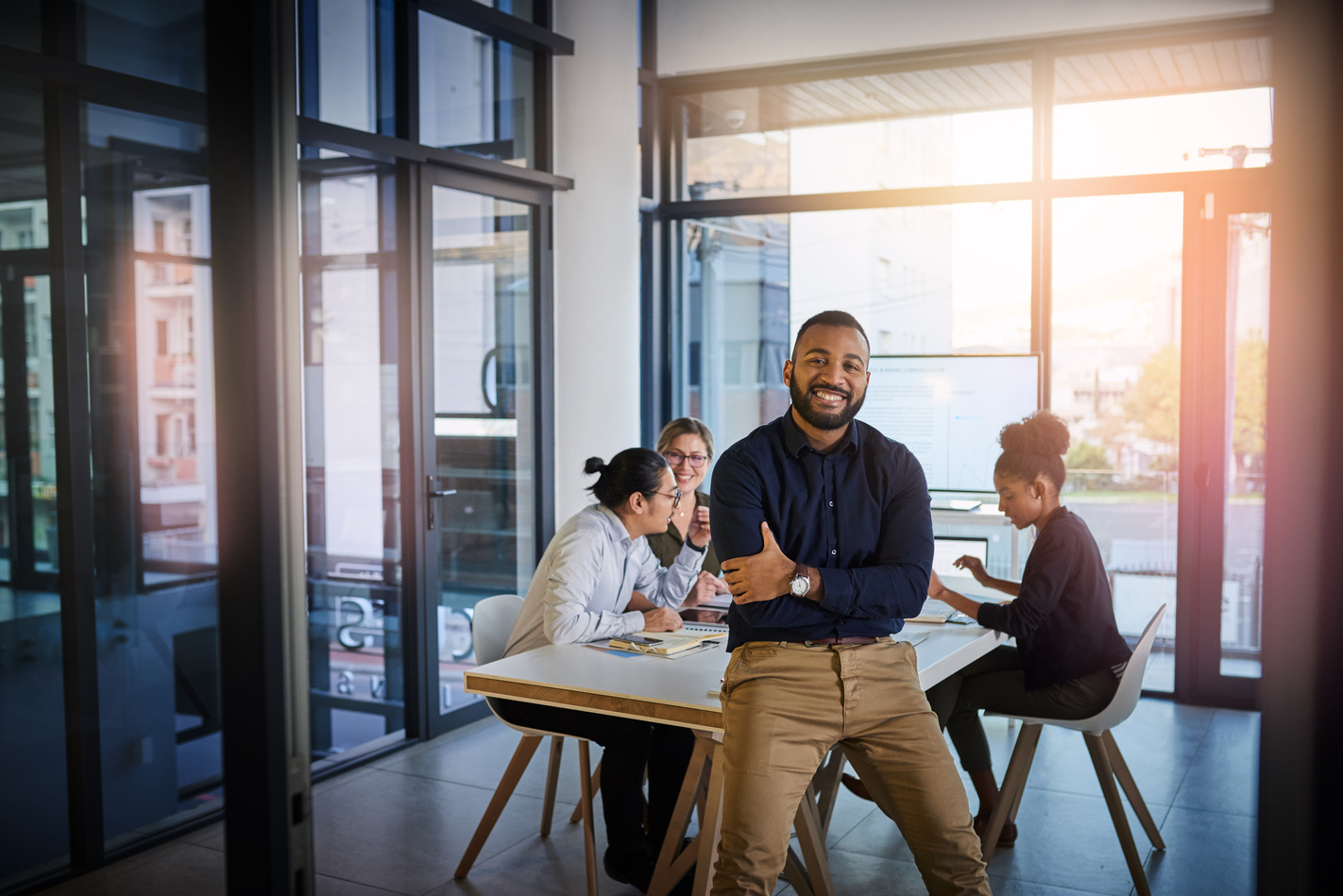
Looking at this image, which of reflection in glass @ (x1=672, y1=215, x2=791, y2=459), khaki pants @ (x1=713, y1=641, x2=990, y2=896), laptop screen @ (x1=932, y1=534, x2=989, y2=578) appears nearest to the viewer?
khaki pants @ (x1=713, y1=641, x2=990, y2=896)

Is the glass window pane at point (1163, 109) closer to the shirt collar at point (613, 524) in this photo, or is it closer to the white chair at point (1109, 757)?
the white chair at point (1109, 757)

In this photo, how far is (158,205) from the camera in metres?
2.72

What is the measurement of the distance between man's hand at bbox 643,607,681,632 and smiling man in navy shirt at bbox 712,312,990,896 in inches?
35.9

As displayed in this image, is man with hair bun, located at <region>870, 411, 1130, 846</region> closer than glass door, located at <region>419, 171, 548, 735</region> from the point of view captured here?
Yes

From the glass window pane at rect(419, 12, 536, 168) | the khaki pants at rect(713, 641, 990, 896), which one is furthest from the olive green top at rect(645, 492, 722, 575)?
the glass window pane at rect(419, 12, 536, 168)

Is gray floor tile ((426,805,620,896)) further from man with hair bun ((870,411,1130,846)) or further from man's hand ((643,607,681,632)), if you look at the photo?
man with hair bun ((870,411,1130,846))

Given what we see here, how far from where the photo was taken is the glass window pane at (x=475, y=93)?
4824 mm

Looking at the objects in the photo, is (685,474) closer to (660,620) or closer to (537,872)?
(660,620)

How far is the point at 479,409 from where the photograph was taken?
16.9 ft

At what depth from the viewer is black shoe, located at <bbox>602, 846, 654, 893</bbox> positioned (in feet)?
10.3

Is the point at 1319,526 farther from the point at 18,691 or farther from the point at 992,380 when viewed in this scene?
the point at 992,380

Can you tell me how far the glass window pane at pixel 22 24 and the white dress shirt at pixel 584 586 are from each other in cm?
145

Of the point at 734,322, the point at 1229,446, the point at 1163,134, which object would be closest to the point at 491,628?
the point at 734,322

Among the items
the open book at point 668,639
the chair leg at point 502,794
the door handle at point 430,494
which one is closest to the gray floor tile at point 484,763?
the chair leg at point 502,794
